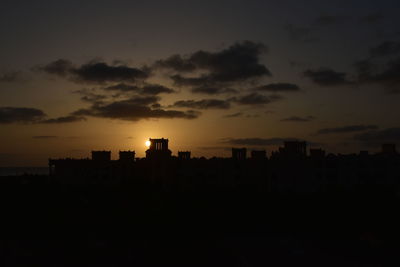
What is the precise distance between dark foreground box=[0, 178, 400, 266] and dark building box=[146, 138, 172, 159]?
18.6 meters

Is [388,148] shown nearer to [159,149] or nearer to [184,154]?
[184,154]

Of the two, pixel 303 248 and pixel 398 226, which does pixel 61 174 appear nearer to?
pixel 303 248

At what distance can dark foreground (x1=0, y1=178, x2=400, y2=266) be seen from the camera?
49594 mm

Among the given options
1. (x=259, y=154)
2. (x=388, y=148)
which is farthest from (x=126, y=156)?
(x=388, y=148)

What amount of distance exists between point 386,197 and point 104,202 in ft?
123

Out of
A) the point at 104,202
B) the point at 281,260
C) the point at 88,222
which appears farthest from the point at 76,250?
the point at 281,260

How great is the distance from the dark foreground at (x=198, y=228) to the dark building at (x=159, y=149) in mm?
18631

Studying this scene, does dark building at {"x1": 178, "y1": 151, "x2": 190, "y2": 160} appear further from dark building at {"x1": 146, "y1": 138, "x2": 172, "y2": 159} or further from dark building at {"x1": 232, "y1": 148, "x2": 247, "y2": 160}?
dark building at {"x1": 232, "y1": 148, "x2": 247, "y2": 160}

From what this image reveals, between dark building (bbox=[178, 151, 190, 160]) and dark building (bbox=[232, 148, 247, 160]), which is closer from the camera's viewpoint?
dark building (bbox=[232, 148, 247, 160])

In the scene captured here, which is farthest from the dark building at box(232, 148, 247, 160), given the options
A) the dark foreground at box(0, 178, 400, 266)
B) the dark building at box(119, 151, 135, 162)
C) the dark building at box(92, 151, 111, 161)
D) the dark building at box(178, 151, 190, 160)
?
the dark building at box(92, 151, 111, 161)

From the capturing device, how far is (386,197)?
67.3m

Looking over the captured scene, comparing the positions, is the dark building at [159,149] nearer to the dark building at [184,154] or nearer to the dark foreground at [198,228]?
the dark building at [184,154]

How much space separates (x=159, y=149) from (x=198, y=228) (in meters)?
38.2

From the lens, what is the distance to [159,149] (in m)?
91.4
